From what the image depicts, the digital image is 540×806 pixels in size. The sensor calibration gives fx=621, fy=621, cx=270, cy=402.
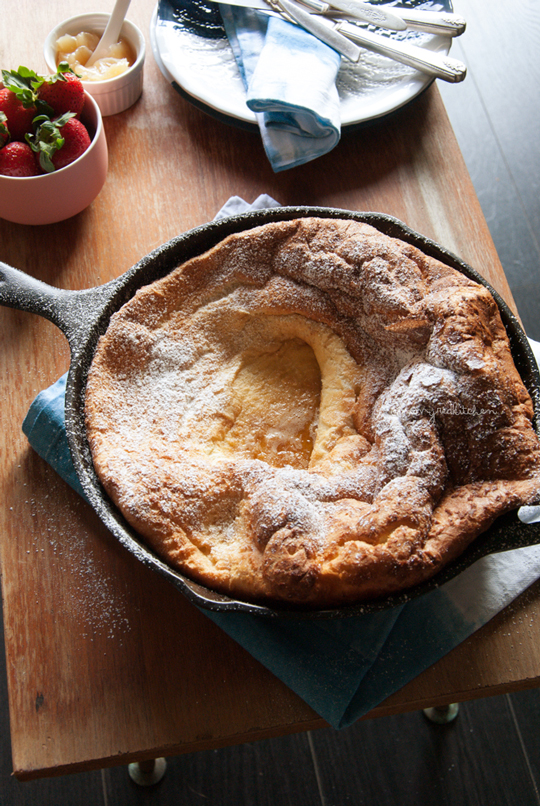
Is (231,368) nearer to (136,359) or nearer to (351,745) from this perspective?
(136,359)

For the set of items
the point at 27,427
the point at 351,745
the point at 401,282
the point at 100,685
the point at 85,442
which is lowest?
the point at 351,745

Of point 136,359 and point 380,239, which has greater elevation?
point 380,239

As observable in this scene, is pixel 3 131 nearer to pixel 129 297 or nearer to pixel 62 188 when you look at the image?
pixel 62 188

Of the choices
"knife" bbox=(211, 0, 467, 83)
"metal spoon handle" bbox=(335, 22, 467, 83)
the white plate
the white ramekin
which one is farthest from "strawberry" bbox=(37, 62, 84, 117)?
"metal spoon handle" bbox=(335, 22, 467, 83)

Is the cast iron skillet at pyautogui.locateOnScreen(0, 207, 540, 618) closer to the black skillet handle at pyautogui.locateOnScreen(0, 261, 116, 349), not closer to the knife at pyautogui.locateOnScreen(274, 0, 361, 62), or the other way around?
the black skillet handle at pyautogui.locateOnScreen(0, 261, 116, 349)

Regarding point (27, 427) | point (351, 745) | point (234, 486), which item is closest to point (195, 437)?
point (234, 486)
